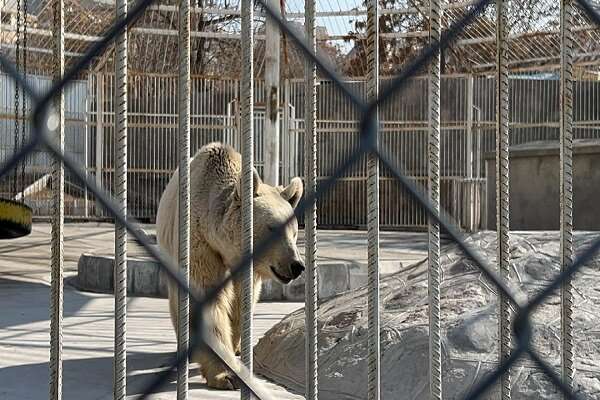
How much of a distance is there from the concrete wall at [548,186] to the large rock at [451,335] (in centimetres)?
716

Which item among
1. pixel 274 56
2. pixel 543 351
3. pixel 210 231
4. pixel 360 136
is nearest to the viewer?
pixel 360 136

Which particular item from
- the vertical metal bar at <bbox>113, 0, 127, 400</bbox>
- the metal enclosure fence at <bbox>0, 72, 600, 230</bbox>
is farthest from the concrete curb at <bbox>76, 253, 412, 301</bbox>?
the vertical metal bar at <bbox>113, 0, 127, 400</bbox>

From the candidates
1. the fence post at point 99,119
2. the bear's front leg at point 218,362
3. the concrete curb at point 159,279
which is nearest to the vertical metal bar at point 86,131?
the fence post at point 99,119

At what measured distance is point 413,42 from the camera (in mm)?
18172

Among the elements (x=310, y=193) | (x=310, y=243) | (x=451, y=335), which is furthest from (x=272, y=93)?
(x=310, y=193)

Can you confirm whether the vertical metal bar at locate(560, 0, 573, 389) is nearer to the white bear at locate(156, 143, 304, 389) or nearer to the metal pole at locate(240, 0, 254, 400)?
the metal pole at locate(240, 0, 254, 400)

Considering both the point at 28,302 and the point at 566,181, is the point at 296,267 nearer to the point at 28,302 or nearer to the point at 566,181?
the point at 566,181

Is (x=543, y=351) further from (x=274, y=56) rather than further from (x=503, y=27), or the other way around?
(x=274, y=56)

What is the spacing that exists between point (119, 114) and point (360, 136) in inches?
54.1

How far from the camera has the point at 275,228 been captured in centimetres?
529

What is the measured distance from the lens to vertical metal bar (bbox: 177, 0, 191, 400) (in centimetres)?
290

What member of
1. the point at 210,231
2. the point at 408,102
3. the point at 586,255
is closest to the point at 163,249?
the point at 210,231

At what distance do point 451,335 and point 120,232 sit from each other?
2492 mm

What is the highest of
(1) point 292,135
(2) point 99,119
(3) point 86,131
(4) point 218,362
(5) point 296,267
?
(2) point 99,119
